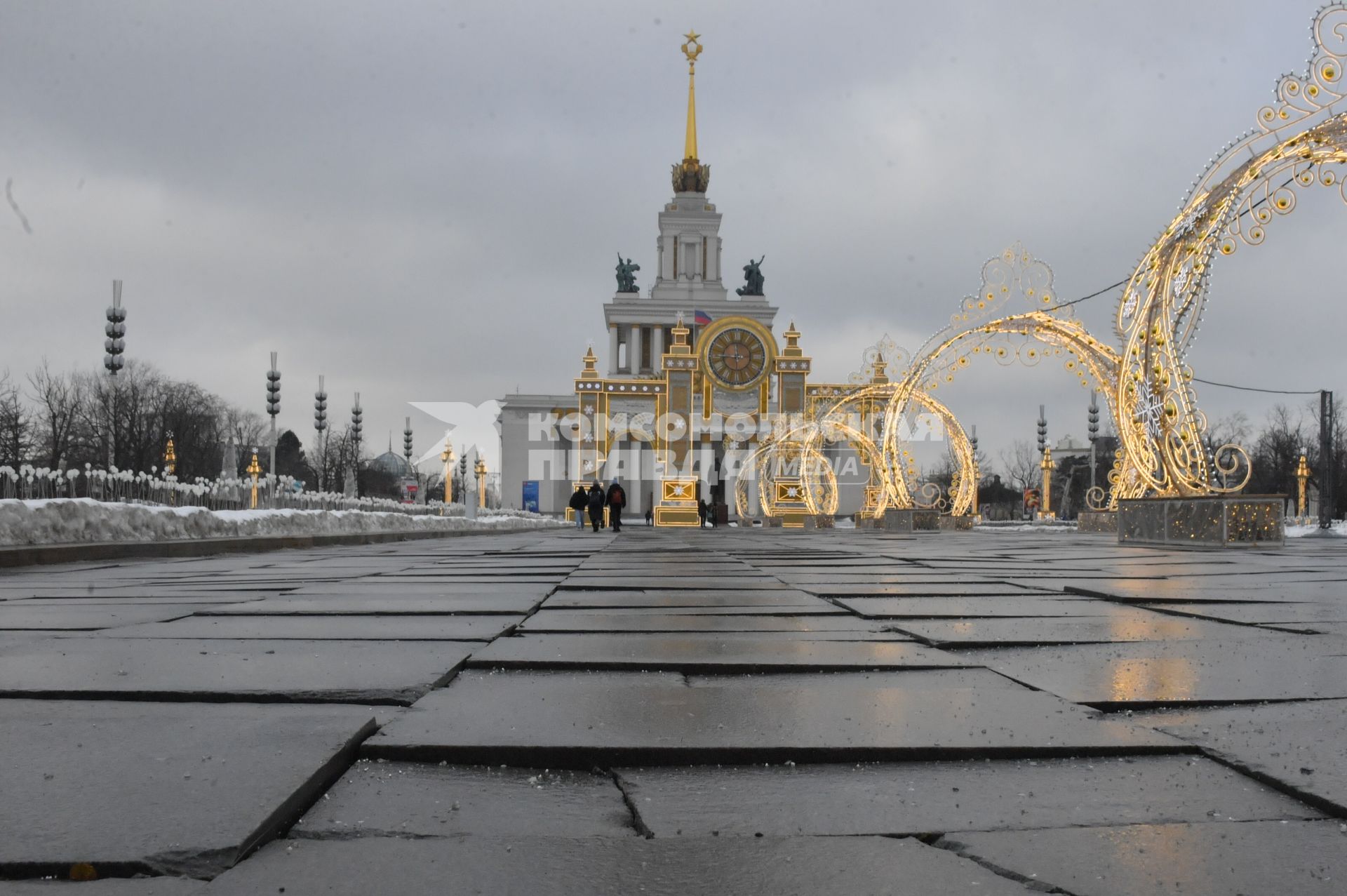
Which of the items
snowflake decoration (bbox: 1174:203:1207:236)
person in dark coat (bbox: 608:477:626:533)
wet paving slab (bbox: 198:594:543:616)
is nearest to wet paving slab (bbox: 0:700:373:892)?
wet paving slab (bbox: 198:594:543:616)

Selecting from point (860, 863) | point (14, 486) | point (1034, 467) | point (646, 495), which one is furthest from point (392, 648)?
point (1034, 467)

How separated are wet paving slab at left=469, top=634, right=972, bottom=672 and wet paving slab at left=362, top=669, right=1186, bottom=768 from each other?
0.93ft

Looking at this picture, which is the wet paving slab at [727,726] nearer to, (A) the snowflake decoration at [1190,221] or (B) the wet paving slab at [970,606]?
(B) the wet paving slab at [970,606]

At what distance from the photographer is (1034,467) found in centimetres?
9362

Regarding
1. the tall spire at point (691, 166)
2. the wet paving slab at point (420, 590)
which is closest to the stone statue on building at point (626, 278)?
the tall spire at point (691, 166)

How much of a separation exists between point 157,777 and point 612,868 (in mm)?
783

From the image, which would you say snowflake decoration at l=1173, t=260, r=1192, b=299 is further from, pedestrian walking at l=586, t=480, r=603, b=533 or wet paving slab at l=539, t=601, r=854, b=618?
pedestrian walking at l=586, t=480, r=603, b=533

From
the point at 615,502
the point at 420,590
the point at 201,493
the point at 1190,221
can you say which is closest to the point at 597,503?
the point at 615,502

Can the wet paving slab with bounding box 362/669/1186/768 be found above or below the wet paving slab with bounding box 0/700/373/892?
below

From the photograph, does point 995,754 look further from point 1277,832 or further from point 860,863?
point 860,863

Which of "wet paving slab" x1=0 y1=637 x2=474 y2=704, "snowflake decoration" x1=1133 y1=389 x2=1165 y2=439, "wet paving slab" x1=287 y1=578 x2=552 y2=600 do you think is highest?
"snowflake decoration" x1=1133 y1=389 x2=1165 y2=439

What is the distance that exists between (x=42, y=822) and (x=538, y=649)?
1981 mm

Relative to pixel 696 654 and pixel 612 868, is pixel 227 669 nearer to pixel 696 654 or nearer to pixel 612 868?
pixel 696 654

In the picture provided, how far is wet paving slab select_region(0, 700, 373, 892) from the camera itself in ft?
4.51
